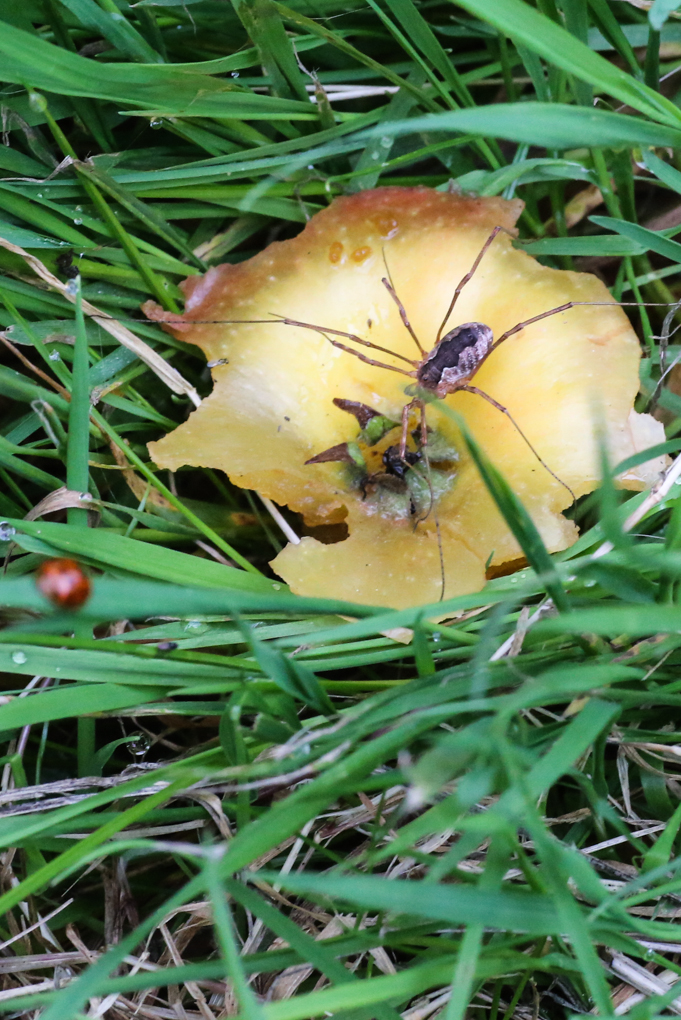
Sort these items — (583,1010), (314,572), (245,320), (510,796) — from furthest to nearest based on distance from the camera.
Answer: (245,320), (314,572), (583,1010), (510,796)

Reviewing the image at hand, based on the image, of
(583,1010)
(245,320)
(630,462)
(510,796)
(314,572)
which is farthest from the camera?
(245,320)

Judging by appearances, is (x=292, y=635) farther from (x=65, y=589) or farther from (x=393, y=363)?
(x=393, y=363)

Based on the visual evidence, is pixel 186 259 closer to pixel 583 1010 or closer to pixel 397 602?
pixel 397 602

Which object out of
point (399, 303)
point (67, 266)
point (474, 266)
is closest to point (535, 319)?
point (474, 266)

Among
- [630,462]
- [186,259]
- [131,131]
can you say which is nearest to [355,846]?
[630,462]

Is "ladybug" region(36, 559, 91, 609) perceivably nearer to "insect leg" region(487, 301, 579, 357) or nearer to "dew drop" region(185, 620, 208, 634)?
"dew drop" region(185, 620, 208, 634)

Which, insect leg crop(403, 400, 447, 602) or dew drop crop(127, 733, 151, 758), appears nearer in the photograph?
insect leg crop(403, 400, 447, 602)

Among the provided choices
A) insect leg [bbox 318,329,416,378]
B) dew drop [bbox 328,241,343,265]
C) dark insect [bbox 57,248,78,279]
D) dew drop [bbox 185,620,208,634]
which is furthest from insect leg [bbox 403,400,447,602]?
dark insect [bbox 57,248,78,279]

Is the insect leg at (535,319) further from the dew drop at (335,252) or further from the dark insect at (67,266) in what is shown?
the dark insect at (67,266)
